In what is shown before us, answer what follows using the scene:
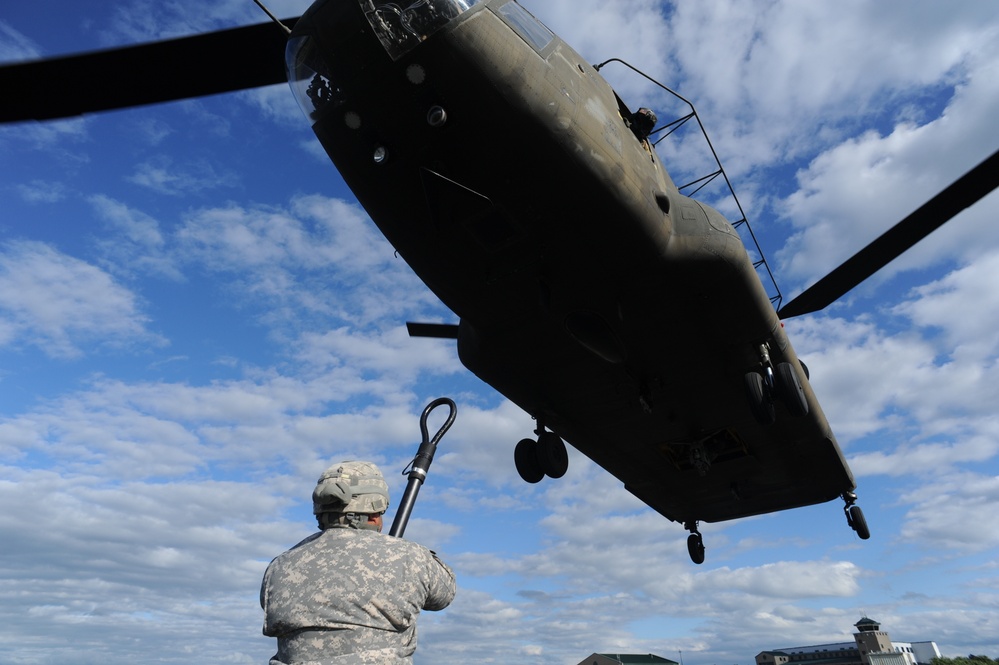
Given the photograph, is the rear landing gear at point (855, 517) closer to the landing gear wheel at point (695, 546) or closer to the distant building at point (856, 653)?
the landing gear wheel at point (695, 546)

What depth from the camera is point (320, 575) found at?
2.69 metres

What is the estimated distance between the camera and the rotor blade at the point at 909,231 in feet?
25.2

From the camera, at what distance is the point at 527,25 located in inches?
271

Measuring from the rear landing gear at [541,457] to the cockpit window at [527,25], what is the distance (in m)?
6.93

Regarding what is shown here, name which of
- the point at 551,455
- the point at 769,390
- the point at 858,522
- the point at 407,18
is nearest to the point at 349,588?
the point at 407,18

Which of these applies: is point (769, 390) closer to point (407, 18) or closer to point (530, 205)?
point (530, 205)

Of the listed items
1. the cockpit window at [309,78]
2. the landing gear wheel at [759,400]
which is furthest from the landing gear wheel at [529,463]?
the cockpit window at [309,78]

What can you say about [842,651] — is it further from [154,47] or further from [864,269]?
[154,47]

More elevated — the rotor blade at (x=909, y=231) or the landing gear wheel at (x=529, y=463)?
the rotor blade at (x=909, y=231)

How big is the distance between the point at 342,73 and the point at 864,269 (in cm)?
736

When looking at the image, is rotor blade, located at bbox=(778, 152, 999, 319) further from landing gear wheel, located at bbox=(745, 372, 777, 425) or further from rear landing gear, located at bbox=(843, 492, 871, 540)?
rear landing gear, located at bbox=(843, 492, 871, 540)

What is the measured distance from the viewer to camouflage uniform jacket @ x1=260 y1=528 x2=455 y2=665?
256 cm

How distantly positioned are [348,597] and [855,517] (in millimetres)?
15032

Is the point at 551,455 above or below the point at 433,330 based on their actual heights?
below
